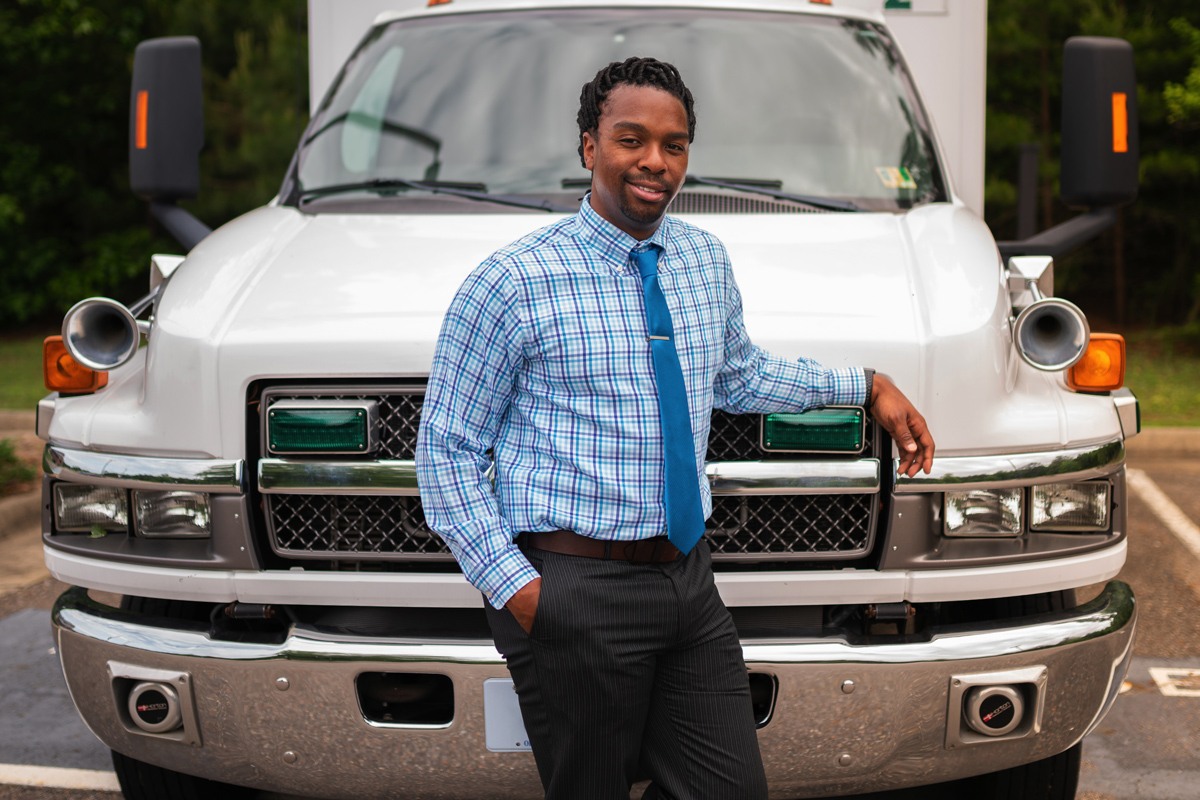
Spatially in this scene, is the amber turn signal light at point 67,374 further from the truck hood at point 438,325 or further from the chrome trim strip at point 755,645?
the chrome trim strip at point 755,645

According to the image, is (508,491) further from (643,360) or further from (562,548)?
(643,360)

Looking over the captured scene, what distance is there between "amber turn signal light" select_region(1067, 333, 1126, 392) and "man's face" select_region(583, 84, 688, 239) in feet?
4.36

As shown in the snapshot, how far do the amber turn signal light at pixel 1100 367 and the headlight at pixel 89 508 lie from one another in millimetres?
2268

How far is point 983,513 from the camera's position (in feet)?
10.1

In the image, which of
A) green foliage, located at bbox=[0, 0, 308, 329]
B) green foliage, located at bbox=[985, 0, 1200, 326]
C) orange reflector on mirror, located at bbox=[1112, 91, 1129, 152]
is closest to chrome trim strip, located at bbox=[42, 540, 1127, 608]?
orange reflector on mirror, located at bbox=[1112, 91, 1129, 152]

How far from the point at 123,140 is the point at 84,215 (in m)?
1.38

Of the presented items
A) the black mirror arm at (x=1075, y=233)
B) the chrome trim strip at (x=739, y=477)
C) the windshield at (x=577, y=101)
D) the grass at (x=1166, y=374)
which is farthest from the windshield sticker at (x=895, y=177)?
the grass at (x=1166, y=374)

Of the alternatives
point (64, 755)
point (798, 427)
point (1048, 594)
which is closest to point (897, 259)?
point (798, 427)

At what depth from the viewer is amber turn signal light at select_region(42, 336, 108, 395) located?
3367mm

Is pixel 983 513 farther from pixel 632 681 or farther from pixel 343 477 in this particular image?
pixel 343 477

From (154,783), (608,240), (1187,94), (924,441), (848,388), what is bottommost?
(154,783)

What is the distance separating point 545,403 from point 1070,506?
1.40 meters

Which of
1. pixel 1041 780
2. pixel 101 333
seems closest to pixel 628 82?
pixel 101 333

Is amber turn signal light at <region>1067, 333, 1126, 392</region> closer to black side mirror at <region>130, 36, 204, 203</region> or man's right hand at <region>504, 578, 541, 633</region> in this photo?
man's right hand at <region>504, 578, 541, 633</region>
